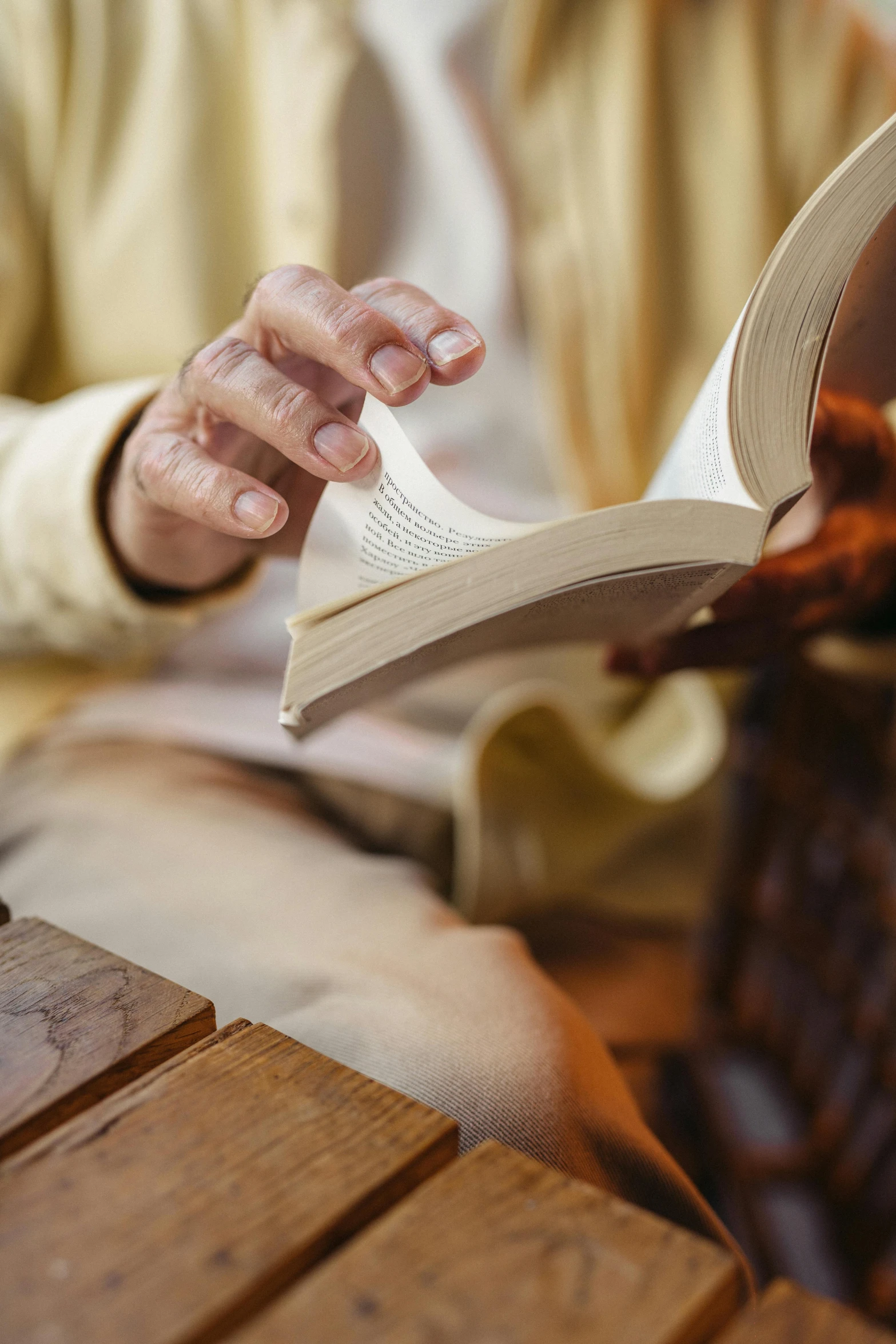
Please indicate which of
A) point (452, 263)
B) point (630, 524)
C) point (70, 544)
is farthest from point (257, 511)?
point (452, 263)

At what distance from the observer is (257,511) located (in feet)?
1.31

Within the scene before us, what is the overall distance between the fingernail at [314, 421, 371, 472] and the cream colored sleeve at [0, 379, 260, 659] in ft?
0.75

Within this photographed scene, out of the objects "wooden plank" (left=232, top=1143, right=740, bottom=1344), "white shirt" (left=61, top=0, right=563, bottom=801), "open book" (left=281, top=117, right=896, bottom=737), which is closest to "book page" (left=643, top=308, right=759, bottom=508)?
"open book" (left=281, top=117, right=896, bottom=737)

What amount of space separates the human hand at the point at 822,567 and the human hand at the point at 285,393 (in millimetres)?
198

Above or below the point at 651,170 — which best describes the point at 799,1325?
below

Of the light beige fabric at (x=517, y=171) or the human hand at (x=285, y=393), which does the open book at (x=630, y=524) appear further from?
the light beige fabric at (x=517, y=171)

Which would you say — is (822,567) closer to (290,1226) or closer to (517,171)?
(290,1226)

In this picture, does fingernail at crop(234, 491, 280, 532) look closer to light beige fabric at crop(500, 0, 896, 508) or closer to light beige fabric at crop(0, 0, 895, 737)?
light beige fabric at crop(0, 0, 895, 737)

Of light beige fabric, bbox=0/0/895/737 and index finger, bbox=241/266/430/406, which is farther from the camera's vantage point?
light beige fabric, bbox=0/0/895/737

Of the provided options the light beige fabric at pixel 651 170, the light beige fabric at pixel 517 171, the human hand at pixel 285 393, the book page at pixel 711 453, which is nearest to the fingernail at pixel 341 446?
the human hand at pixel 285 393

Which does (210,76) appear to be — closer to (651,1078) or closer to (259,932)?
(259,932)

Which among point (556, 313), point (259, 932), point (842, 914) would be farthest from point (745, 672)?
point (259, 932)

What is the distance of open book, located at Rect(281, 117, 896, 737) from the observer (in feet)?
1.03

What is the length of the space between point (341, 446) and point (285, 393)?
1.5 inches
